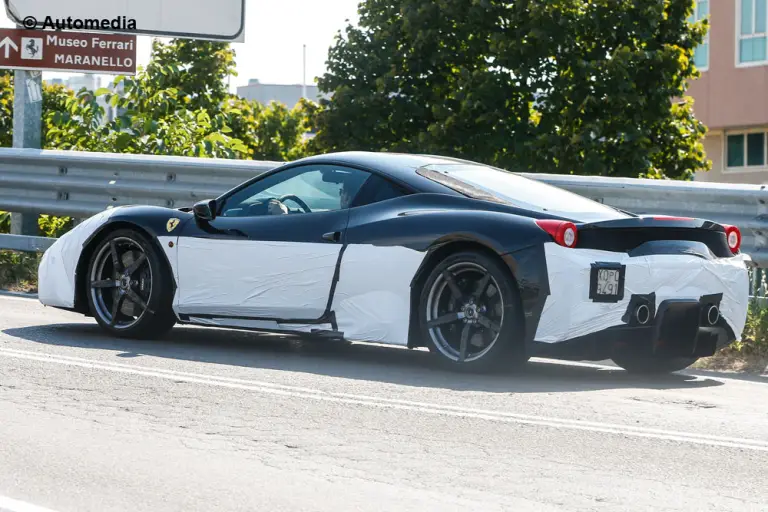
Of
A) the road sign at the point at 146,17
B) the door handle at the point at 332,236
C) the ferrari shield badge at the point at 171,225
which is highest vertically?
the road sign at the point at 146,17

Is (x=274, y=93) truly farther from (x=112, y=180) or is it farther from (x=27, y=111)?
(x=112, y=180)

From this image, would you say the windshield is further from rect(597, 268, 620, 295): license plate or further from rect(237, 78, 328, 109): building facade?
rect(237, 78, 328, 109): building facade

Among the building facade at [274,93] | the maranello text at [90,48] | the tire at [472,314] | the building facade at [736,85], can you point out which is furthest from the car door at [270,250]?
the building facade at [274,93]

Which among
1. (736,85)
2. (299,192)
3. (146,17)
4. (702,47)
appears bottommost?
(299,192)

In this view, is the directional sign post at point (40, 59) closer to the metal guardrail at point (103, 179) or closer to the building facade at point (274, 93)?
the metal guardrail at point (103, 179)

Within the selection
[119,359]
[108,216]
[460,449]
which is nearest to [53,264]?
[108,216]

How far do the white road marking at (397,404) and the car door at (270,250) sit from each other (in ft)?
3.21

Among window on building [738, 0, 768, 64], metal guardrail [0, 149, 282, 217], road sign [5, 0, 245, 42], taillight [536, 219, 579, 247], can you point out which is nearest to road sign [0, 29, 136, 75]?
road sign [5, 0, 245, 42]

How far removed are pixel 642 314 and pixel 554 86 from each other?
22.1m

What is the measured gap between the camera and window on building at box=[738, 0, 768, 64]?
3700cm

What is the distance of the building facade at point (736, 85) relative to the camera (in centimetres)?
3716

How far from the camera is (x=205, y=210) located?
8.81 metres

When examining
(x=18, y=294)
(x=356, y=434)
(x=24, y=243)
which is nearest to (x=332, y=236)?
(x=356, y=434)

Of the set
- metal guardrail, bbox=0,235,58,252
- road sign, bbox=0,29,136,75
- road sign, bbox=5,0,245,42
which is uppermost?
road sign, bbox=5,0,245,42
